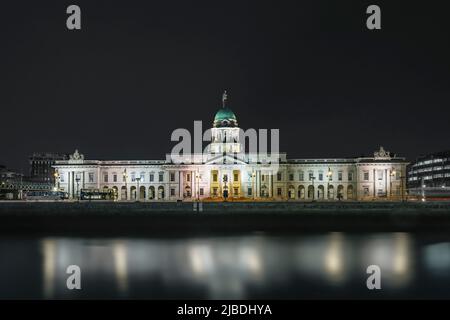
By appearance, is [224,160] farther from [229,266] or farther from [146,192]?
[229,266]

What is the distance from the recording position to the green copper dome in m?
133

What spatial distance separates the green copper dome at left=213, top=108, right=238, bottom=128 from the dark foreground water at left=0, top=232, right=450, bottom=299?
76.1m

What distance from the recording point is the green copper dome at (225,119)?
5226 inches

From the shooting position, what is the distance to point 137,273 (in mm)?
39188

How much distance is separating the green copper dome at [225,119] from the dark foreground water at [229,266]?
2996 inches

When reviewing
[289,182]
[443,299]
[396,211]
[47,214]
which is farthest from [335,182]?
[443,299]

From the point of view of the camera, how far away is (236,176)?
12631 centimetres

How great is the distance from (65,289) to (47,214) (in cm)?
4701

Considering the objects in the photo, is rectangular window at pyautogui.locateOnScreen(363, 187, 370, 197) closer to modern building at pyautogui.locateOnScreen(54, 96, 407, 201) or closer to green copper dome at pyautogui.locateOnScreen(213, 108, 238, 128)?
modern building at pyautogui.locateOnScreen(54, 96, 407, 201)

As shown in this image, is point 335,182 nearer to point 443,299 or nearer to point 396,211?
point 396,211

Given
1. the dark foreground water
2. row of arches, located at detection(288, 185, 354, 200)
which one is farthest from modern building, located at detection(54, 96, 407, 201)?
the dark foreground water

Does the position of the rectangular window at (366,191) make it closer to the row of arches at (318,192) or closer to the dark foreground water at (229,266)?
the row of arches at (318,192)

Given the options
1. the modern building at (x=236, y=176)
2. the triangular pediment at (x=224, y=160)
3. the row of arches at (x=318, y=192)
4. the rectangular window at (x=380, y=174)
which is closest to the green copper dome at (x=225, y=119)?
the modern building at (x=236, y=176)

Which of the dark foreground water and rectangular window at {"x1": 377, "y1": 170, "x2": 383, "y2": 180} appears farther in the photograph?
rectangular window at {"x1": 377, "y1": 170, "x2": 383, "y2": 180}
